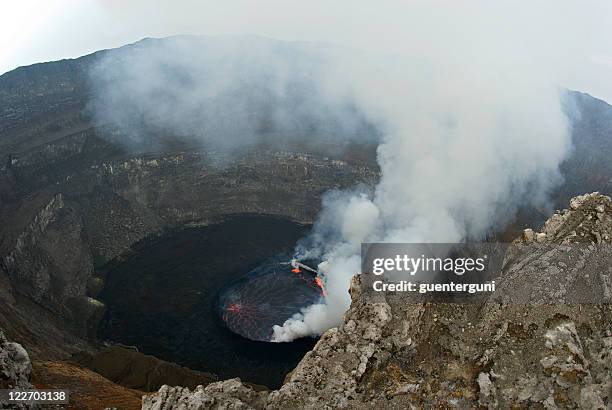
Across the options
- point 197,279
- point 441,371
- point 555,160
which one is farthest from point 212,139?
point 441,371

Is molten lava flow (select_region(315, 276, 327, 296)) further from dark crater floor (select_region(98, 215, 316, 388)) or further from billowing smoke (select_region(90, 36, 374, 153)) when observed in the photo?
billowing smoke (select_region(90, 36, 374, 153))

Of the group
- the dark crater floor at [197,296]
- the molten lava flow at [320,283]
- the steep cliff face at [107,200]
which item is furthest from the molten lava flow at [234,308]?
the steep cliff face at [107,200]

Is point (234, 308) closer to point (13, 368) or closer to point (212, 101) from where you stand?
point (13, 368)

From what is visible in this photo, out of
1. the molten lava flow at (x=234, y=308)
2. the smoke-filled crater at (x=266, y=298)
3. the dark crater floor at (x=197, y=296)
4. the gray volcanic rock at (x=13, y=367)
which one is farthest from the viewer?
the molten lava flow at (x=234, y=308)

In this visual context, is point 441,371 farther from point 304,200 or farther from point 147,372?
point 304,200

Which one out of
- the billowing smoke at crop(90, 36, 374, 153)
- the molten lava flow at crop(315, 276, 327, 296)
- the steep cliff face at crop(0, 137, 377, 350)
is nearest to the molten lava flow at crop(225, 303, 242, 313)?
the molten lava flow at crop(315, 276, 327, 296)

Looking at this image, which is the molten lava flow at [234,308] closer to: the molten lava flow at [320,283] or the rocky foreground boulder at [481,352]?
the molten lava flow at [320,283]

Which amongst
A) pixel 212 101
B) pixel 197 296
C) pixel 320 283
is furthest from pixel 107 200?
pixel 320 283
